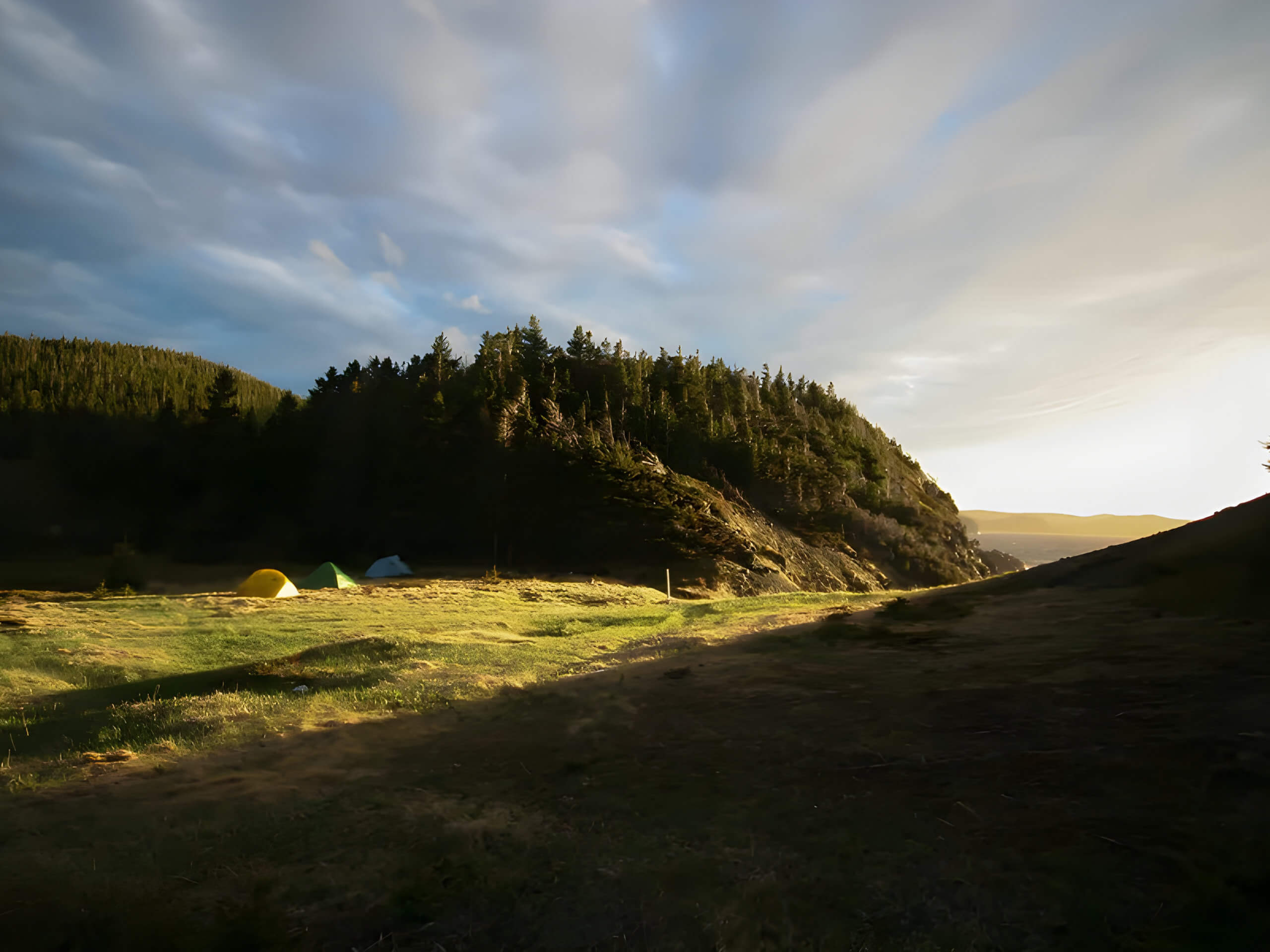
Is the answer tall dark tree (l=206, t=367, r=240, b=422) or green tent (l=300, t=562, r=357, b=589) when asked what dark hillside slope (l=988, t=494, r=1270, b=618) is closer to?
green tent (l=300, t=562, r=357, b=589)

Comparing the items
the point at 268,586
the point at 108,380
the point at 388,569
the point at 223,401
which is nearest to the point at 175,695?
the point at 268,586

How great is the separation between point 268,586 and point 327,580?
4.81 metres

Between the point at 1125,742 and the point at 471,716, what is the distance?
291 inches

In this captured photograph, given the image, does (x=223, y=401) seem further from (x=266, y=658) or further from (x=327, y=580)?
(x=266, y=658)

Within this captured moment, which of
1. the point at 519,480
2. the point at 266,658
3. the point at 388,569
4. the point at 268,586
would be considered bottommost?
the point at 266,658

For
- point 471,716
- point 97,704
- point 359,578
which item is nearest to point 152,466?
point 359,578

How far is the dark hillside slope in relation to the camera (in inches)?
371

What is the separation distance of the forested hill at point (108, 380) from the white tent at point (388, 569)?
1355 inches

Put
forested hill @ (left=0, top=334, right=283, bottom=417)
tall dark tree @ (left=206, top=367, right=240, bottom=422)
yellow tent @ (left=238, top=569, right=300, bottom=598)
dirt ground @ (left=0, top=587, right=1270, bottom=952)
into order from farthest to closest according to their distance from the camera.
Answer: forested hill @ (left=0, top=334, right=283, bottom=417) < tall dark tree @ (left=206, top=367, right=240, bottom=422) < yellow tent @ (left=238, top=569, right=300, bottom=598) < dirt ground @ (left=0, top=587, right=1270, bottom=952)

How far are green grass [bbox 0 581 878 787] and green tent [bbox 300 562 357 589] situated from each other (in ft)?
23.8

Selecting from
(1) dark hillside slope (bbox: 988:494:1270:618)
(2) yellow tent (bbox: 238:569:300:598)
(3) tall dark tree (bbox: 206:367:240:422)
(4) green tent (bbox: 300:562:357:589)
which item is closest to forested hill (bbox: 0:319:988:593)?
(3) tall dark tree (bbox: 206:367:240:422)

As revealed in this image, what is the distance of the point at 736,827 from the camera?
521 cm

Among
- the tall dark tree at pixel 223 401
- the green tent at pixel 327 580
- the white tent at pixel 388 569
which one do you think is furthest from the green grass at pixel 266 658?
the tall dark tree at pixel 223 401

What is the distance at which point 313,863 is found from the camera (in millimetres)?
4938
